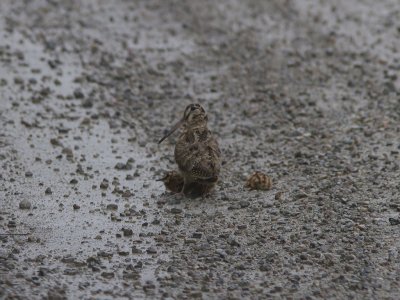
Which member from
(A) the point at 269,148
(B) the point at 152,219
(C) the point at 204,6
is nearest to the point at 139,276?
(B) the point at 152,219

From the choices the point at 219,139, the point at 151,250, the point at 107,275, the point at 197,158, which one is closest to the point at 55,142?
the point at 219,139

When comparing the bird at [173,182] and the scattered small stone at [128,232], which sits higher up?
the bird at [173,182]

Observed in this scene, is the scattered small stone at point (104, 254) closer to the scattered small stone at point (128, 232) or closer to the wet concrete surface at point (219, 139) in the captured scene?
the wet concrete surface at point (219, 139)

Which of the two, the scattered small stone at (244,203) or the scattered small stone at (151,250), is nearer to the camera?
the scattered small stone at (151,250)

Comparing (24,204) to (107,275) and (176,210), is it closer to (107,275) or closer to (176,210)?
(176,210)

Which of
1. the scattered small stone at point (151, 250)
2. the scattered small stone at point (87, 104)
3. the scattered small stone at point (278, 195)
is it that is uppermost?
the scattered small stone at point (87, 104)

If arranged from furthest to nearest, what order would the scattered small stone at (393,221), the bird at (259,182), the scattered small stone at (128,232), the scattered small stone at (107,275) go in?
the bird at (259,182), the scattered small stone at (393,221), the scattered small stone at (128,232), the scattered small stone at (107,275)

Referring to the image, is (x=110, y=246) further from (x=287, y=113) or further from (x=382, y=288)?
(x=287, y=113)

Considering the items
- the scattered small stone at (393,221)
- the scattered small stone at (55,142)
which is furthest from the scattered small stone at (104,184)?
the scattered small stone at (393,221)
